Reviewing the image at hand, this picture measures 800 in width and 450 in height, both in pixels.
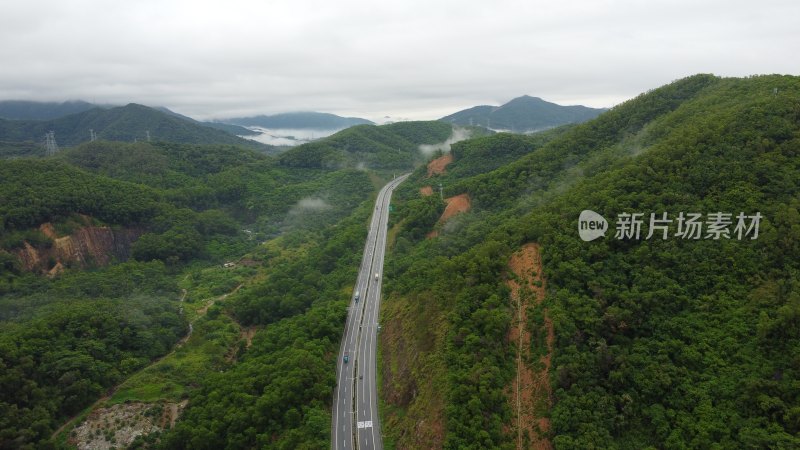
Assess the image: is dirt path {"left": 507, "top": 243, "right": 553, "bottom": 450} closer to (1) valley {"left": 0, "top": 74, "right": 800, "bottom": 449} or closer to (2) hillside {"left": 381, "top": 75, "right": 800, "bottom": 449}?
(1) valley {"left": 0, "top": 74, "right": 800, "bottom": 449}

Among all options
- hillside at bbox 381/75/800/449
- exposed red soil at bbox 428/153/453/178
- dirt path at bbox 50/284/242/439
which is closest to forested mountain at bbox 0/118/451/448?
dirt path at bbox 50/284/242/439

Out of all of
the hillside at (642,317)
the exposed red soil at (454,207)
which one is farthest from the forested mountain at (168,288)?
the exposed red soil at (454,207)

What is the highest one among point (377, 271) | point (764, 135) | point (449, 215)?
point (764, 135)

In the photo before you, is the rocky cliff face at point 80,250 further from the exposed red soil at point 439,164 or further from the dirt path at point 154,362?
the exposed red soil at point 439,164

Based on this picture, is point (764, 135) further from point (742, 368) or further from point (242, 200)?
point (242, 200)

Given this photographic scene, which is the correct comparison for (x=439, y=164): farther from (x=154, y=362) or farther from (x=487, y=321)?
(x=154, y=362)

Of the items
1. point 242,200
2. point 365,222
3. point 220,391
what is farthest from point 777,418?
point 242,200
